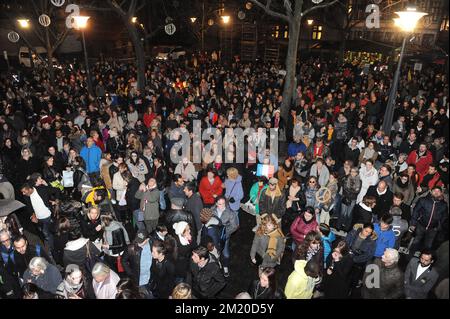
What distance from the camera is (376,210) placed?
7344mm

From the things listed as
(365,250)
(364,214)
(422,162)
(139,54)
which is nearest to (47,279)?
(365,250)

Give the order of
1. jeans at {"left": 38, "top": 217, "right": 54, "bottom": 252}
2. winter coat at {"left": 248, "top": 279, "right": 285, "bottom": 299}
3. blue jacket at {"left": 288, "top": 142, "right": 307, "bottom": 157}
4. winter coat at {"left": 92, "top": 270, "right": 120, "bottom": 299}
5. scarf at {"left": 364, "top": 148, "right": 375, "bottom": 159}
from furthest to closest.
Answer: blue jacket at {"left": 288, "top": 142, "right": 307, "bottom": 157}, scarf at {"left": 364, "top": 148, "right": 375, "bottom": 159}, jeans at {"left": 38, "top": 217, "right": 54, "bottom": 252}, winter coat at {"left": 92, "top": 270, "right": 120, "bottom": 299}, winter coat at {"left": 248, "top": 279, "right": 285, "bottom": 299}

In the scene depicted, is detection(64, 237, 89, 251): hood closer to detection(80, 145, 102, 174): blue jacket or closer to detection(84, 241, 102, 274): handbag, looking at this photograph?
detection(84, 241, 102, 274): handbag

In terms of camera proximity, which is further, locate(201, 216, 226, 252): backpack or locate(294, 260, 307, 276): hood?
locate(201, 216, 226, 252): backpack

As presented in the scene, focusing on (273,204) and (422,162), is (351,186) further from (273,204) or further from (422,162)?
(422,162)

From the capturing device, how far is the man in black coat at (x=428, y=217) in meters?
6.58

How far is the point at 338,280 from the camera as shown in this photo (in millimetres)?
4891

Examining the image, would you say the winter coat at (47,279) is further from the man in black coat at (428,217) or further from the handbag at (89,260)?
the man in black coat at (428,217)

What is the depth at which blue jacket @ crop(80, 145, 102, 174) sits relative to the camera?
8852 millimetres

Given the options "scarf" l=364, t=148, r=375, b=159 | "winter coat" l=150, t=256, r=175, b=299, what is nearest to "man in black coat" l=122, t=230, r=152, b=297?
"winter coat" l=150, t=256, r=175, b=299

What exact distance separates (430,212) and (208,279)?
14.1ft

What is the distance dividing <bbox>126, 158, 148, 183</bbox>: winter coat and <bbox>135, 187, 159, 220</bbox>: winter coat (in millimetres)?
1263
